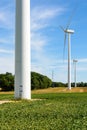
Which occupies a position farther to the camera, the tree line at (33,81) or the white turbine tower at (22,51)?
the tree line at (33,81)

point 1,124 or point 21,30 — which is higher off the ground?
point 21,30

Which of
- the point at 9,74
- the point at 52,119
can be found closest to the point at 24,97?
the point at 52,119

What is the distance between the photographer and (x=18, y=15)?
41375 mm

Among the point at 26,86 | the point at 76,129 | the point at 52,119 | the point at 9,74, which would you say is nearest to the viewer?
the point at 76,129

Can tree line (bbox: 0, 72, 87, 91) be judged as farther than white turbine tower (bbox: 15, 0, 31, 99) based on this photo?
Yes

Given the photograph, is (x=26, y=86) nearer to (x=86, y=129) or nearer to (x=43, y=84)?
(x=86, y=129)

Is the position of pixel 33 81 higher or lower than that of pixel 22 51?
lower

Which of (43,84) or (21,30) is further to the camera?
(43,84)

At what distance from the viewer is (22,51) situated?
1606 inches

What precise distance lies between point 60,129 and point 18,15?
2760 cm

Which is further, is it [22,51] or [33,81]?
[33,81]

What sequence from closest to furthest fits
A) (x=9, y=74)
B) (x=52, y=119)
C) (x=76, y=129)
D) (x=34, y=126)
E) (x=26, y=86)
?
(x=76, y=129)
(x=34, y=126)
(x=52, y=119)
(x=26, y=86)
(x=9, y=74)

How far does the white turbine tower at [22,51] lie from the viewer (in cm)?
4078

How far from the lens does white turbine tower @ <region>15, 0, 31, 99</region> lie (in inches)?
1606
